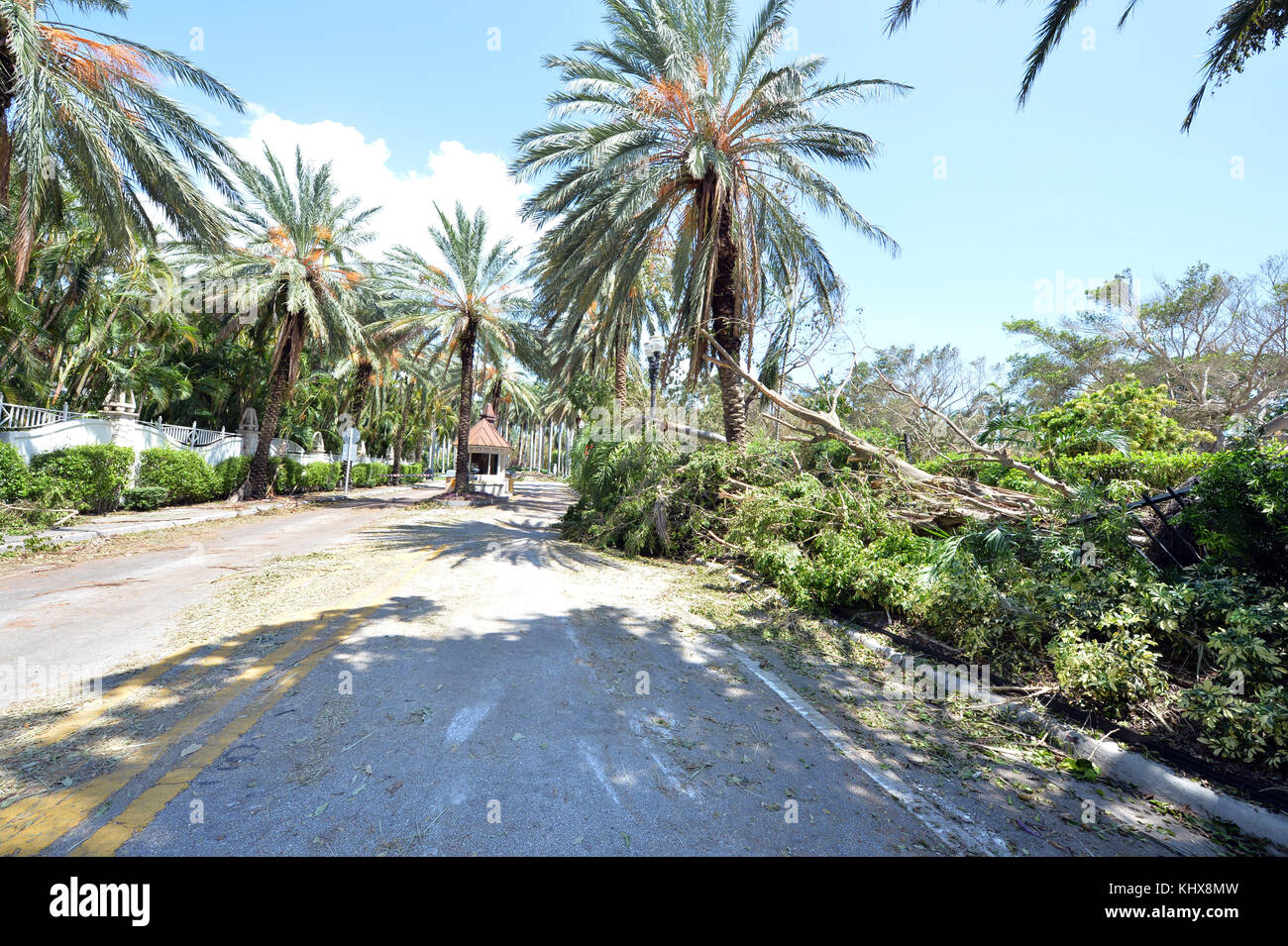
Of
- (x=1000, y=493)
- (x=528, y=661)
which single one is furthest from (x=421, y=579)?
(x=1000, y=493)

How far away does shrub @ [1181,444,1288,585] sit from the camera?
13.6 feet

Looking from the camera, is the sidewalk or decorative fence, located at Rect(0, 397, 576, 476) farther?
decorative fence, located at Rect(0, 397, 576, 476)

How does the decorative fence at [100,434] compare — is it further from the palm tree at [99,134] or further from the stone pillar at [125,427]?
the palm tree at [99,134]

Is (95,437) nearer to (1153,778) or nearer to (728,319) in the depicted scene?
(728,319)

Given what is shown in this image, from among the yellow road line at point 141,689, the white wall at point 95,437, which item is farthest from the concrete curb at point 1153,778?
the white wall at point 95,437

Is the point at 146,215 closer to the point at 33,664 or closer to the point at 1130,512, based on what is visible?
the point at 33,664

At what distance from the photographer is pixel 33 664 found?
3.97m

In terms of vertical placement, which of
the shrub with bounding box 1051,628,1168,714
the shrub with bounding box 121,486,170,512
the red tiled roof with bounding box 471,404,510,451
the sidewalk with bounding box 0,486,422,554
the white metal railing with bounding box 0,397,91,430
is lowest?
the sidewalk with bounding box 0,486,422,554

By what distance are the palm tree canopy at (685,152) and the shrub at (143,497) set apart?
40.1 feet

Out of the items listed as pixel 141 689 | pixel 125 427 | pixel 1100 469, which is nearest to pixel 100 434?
pixel 125 427

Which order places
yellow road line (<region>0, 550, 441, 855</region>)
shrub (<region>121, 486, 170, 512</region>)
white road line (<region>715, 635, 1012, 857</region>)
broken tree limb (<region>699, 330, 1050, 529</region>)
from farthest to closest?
shrub (<region>121, 486, 170, 512</region>) < broken tree limb (<region>699, 330, 1050, 529</region>) < white road line (<region>715, 635, 1012, 857</region>) < yellow road line (<region>0, 550, 441, 855</region>)

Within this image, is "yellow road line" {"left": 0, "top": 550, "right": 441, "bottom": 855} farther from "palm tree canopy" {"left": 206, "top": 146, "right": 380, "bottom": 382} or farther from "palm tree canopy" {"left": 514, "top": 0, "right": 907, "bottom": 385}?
"palm tree canopy" {"left": 206, "top": 146, "right": 380, "bottom": 382}

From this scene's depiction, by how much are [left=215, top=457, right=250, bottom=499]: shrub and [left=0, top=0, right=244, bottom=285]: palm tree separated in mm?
10117

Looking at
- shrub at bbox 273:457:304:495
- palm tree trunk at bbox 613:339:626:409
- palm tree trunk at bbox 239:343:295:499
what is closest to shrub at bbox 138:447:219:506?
palm tree trunk at bbox 239:343:295:499
